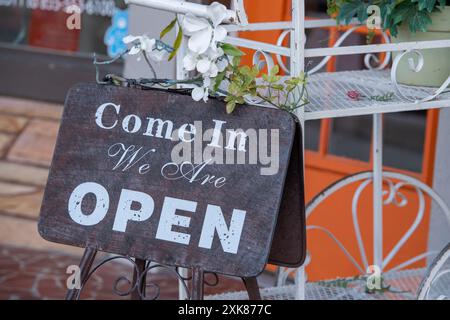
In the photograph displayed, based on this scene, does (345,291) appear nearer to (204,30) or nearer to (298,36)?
(298,36)

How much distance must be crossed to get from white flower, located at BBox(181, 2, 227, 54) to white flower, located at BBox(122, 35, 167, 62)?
149 millimetres

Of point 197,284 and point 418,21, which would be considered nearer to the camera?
point 197,284

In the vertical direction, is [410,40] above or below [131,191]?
above

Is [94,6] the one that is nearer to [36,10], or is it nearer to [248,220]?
[36,10]

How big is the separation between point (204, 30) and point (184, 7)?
0.25 feet

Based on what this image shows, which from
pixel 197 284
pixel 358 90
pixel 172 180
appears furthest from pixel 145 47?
pixel 358 90

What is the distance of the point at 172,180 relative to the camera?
1.84m

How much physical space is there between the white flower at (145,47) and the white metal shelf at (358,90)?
35 centimetres

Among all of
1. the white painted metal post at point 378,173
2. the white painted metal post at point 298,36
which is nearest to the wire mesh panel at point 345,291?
the white painted metal post at point 378,173

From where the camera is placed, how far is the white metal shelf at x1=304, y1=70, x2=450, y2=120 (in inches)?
76.7

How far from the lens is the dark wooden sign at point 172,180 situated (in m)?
1.79

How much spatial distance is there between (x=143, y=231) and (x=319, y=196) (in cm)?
83
